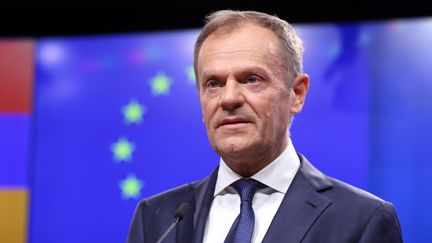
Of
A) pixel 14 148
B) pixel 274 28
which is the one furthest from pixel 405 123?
pixel 14 148

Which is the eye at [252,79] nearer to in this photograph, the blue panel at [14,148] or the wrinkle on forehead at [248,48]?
the wrinkle on forehead at [248,48]

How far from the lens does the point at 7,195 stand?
11.9 ft

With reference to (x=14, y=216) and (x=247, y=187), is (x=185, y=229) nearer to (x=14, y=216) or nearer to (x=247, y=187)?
(x=247, y=187)

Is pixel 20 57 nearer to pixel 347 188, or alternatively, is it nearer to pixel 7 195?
pixel 7 195

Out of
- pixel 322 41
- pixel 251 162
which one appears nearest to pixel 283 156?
pixel 251 162

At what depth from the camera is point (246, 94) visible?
179cm

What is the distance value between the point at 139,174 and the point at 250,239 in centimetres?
185

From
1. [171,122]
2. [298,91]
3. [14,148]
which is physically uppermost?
[298,91]

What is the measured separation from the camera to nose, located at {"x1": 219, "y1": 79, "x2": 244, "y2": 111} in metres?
1.77

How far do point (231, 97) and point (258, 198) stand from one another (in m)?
0.31

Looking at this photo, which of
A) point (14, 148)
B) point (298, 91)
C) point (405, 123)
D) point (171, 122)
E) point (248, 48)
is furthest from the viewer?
point (14, 148)

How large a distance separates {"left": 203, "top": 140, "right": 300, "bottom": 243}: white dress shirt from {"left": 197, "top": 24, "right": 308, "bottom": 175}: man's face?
44 millimetres

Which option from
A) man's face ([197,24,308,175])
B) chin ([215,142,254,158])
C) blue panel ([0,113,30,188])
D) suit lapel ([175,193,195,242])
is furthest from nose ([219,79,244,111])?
blue panel ([0,113,30,188])

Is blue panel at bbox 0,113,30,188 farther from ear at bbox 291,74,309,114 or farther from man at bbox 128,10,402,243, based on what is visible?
ear at bbox 291,74,309,114
